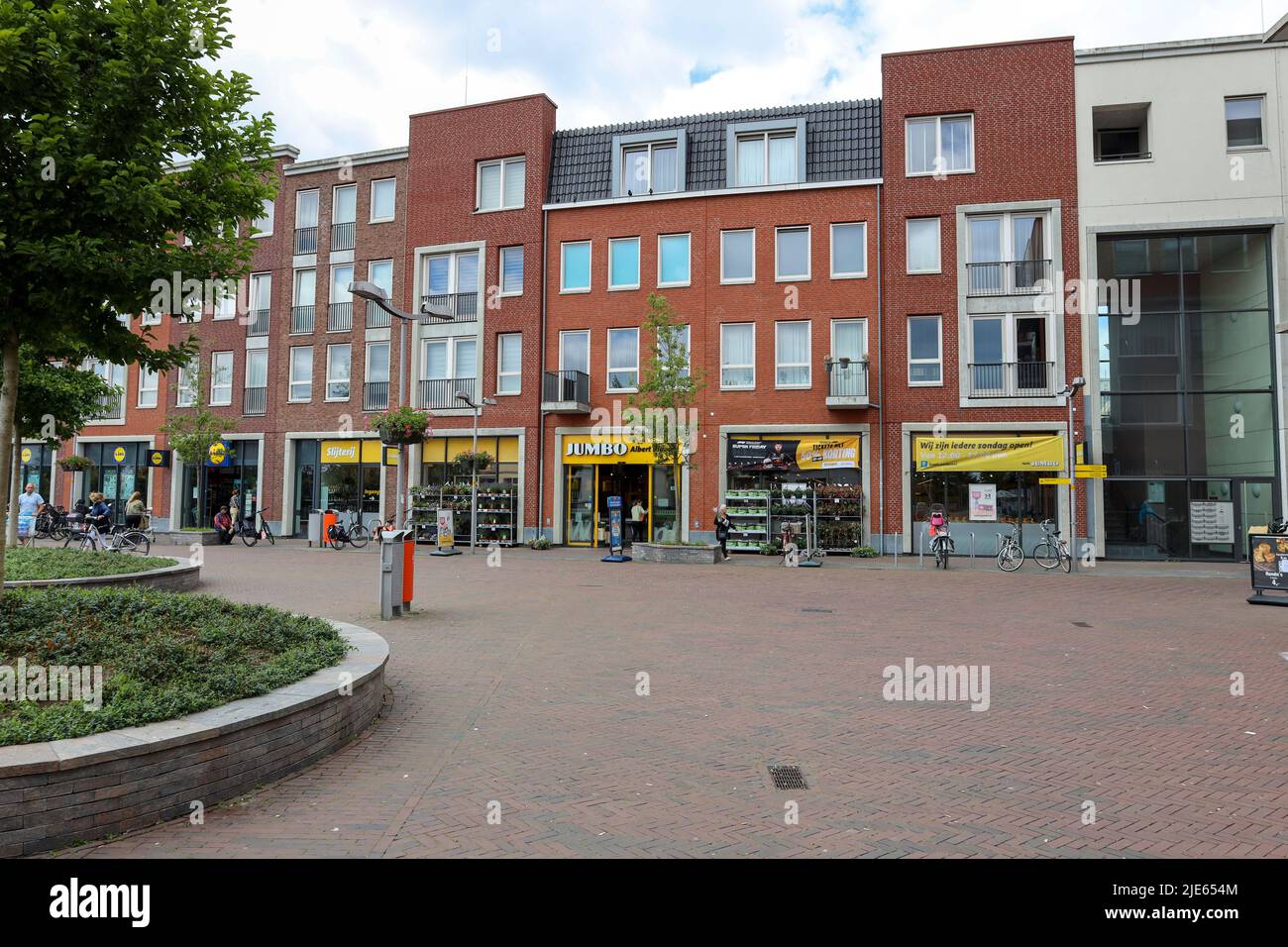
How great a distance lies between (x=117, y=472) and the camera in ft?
114

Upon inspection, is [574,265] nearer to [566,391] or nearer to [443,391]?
[566,391]

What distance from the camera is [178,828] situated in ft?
13.1

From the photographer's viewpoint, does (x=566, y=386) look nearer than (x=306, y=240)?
Yes

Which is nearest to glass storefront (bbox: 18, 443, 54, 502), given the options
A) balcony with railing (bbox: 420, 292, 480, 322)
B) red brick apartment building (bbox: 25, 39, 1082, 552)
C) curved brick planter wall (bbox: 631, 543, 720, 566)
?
red brick apartment building (bbox: 25, 39, 1082, 552)

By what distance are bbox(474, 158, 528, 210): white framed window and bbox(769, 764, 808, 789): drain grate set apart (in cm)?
2638

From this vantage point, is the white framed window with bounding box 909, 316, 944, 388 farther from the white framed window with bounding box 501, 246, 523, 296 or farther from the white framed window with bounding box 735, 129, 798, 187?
the white framed window with bounding box 501, 246, 523, 296

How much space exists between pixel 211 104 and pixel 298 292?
2778cm

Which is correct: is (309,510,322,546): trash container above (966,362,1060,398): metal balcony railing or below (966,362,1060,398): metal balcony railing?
below

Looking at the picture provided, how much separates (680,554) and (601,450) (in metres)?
6.36

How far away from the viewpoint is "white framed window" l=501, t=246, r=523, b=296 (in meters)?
28.4

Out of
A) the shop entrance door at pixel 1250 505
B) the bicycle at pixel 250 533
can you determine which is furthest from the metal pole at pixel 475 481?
the shop entrance door at pixel 1250 505

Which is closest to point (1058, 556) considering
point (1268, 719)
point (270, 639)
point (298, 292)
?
point (1268, 719)

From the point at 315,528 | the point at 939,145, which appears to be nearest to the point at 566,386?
the point at 315,528

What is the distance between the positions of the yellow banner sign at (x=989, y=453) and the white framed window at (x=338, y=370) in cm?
2054
